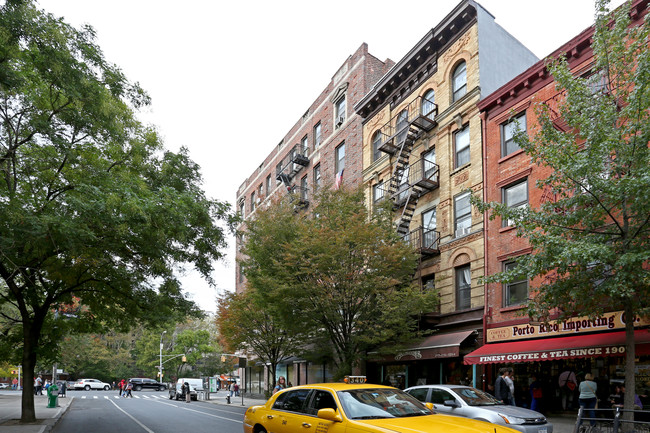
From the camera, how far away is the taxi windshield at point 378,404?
7246 mm

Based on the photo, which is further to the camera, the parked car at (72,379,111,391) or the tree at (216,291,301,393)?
the parked car at (72,379,111,391)

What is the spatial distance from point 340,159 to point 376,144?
5.07 m

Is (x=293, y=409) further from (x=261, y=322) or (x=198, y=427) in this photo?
(x=261, y=322)

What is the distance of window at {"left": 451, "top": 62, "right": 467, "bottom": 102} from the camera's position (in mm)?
24312

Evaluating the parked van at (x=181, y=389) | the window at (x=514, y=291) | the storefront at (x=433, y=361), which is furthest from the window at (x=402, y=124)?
the parked van at (x=181, y=389)

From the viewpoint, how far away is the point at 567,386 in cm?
1759

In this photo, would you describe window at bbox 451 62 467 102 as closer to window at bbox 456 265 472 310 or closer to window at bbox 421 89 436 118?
window at bbox 421 89 436 118

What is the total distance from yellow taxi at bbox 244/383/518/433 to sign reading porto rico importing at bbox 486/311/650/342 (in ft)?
27.5

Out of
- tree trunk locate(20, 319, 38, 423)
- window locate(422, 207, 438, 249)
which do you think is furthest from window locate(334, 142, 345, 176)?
tree trunk locate(20, 319, 38, 423)

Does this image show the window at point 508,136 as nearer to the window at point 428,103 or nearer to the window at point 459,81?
the window at point 459,81

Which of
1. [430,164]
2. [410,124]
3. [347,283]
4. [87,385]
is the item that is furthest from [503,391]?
[87,385]

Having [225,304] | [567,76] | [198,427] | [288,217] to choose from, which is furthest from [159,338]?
[567,76]

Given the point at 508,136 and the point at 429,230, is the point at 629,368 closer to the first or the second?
the point at 508,136

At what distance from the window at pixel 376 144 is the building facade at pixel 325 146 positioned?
1.43 metres
